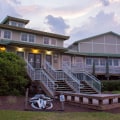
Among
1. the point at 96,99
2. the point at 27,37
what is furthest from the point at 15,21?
the point at 96,99

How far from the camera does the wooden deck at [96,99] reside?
11758 mm

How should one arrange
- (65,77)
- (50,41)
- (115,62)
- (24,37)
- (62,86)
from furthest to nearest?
(115,62) < (50,41) < (24,37) < (65,77) < (62,86)

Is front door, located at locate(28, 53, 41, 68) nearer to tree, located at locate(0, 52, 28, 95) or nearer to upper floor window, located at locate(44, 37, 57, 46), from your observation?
upper floor window, located at locate(44, 37, 57, 46)

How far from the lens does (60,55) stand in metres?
26.6


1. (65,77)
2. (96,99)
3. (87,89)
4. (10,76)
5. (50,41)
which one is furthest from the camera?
(50,41)

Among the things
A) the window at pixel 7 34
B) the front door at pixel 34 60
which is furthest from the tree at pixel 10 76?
the window at pixel 7 34

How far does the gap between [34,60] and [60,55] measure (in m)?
3.85

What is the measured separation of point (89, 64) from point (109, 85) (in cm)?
995

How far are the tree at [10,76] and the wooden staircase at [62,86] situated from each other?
2.69 meters

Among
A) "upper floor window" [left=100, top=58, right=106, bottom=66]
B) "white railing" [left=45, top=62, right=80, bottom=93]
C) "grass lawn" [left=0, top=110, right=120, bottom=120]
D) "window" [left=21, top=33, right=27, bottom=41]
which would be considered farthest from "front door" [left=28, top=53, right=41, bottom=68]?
"grass lawn" [left=0, top=110, right=120, bottom=120]

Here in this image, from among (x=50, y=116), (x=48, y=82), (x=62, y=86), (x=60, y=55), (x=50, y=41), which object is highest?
(x=50, y=41)

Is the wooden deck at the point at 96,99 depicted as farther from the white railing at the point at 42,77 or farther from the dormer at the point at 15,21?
the dormer at the point at 15,21

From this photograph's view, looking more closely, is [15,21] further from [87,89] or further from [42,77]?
[87,89]

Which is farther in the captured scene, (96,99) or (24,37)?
(24,37)
